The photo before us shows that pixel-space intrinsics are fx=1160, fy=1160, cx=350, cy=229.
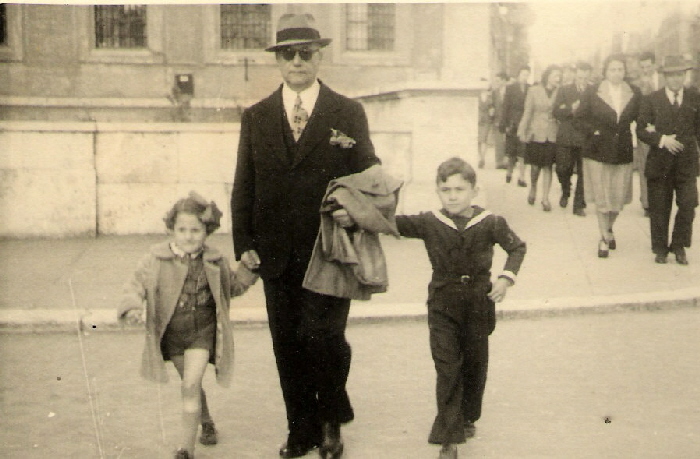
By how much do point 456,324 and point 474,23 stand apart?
37.8ft

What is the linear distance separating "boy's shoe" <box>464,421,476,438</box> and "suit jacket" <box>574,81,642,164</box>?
5.62 metres

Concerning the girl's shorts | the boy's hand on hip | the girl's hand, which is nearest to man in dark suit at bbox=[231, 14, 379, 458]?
the girl's shorts

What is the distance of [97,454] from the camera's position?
16.5ft

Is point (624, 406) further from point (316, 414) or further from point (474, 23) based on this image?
point (474, 23)

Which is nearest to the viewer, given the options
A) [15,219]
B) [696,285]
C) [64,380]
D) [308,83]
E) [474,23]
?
[308,83]

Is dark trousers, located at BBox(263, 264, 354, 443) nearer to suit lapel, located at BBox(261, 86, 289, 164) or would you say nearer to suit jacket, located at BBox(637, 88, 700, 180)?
suit lapel, located at BBox(261, 86, 289, 164)

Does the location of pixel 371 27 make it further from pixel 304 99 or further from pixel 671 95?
pixel 304 99

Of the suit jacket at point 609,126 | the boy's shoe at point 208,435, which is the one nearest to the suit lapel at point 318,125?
the boy's shoe at point 208,435

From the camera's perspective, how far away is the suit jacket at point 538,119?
45.2 ft

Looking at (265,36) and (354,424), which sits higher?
(265,36)

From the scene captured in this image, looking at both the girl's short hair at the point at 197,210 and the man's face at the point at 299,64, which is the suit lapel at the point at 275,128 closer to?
the man's face at the point at 299,64

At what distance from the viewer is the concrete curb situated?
7781mm

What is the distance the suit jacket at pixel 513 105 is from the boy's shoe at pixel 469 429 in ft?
38.1

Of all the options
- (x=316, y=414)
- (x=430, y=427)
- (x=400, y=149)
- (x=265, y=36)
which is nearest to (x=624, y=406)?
(x=430, y=427)
